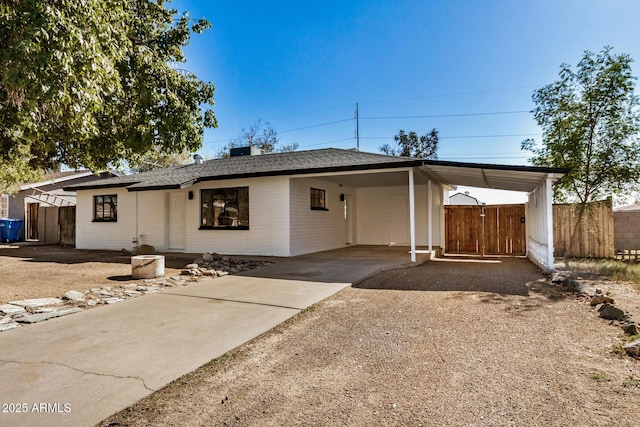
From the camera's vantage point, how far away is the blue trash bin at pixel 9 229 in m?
18.9

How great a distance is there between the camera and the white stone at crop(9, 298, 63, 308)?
17.3 ft

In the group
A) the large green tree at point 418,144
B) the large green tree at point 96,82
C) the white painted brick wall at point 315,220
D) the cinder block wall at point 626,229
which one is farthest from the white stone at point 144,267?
the large green tree at point 418,144

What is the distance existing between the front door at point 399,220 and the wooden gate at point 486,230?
1574 mm

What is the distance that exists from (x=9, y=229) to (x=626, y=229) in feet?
91.3

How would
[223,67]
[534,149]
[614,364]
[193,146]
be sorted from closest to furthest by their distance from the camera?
[614,364]
[193,146]
[534,149]
[223,67]

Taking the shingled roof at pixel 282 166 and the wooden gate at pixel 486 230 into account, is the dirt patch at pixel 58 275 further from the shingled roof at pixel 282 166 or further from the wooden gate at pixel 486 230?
the wooden gate at pixel 486 230

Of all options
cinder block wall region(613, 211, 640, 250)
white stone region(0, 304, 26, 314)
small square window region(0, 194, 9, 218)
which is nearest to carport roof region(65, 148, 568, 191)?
cinder block wall region(613, 211, 640, 250)

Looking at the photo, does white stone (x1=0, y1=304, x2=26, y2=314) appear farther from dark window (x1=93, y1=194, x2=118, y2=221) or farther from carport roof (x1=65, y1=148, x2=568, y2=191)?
dark window (x1=93, y1=194, x2=118, y2=221)

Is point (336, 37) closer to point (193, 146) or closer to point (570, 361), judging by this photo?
point (193, 146)

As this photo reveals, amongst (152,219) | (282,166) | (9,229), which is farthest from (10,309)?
(9,229)

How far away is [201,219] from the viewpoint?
12.7 metres

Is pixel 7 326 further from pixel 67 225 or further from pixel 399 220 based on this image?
pixel 67 225

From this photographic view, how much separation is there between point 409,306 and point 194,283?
4.28 m

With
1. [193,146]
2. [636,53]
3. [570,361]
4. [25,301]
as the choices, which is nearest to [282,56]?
[193,146]
